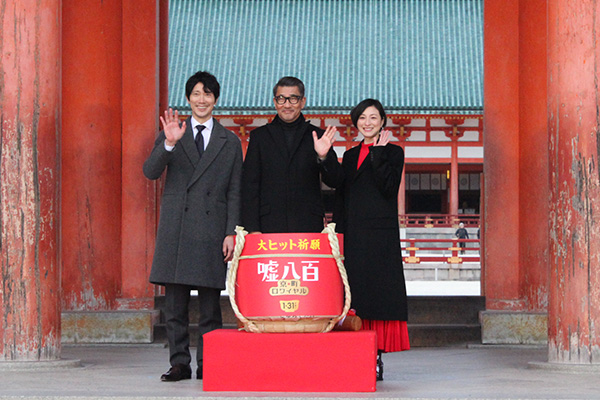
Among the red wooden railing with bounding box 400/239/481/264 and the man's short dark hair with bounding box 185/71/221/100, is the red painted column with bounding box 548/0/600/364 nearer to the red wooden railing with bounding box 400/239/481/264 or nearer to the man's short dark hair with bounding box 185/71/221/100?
the man's short dark hair with bounding box 185/71/221/100

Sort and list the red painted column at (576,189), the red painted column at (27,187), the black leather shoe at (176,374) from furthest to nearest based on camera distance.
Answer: the red painted column at (27,187) < the red painted column at (576,189) < the black leather shoe at (176,374)

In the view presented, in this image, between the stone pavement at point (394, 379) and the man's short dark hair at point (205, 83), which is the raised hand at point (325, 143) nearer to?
the man's short dark hair at point (205, 83)

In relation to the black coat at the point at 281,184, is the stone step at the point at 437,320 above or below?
below

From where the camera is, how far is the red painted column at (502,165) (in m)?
6.84

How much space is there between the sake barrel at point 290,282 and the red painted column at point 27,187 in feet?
4.44

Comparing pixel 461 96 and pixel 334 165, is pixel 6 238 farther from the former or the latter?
pixel 461 96

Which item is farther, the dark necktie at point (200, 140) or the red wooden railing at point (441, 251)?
the red wooden railing at point (441, 251)

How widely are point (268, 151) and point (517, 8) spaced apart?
3511mm

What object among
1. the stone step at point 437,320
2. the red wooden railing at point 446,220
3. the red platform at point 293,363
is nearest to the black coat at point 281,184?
the red platform at point 293,363

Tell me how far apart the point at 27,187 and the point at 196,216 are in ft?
3.32

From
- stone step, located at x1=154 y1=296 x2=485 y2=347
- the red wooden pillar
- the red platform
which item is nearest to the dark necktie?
the red platform

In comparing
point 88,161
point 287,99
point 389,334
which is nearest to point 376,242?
point 389,334

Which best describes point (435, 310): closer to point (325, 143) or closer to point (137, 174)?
point (137, 174)

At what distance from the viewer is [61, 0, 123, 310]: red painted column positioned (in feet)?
22.0
